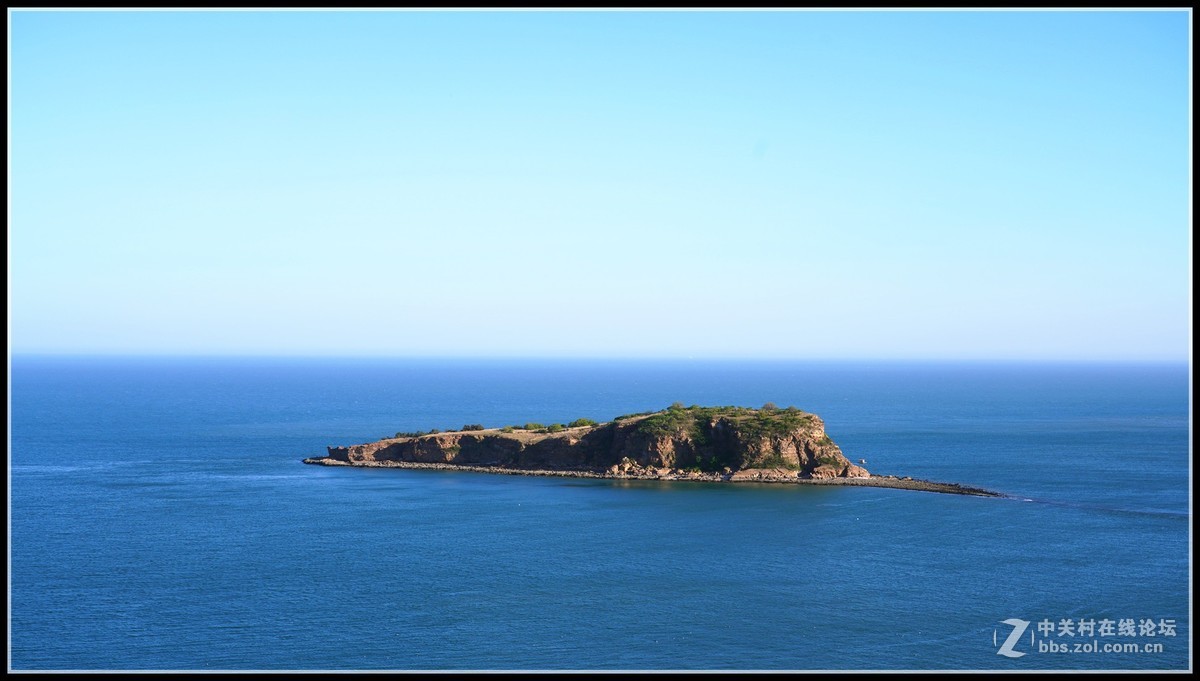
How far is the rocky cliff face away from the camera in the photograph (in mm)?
80125

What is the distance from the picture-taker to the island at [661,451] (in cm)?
7938

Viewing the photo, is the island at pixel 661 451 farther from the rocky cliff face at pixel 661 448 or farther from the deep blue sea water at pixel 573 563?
the deep blue sea water at pixel 573 563

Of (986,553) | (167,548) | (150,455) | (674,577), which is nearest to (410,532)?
(167,548)

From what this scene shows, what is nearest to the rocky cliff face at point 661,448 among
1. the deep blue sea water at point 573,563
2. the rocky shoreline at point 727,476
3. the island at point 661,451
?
the island at point 661,451

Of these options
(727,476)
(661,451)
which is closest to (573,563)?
(727,476)

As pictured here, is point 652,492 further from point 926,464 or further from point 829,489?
point 926,464

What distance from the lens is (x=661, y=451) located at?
82.2 m

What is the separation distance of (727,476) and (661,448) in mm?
5786

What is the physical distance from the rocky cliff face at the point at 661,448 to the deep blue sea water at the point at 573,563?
4069mm

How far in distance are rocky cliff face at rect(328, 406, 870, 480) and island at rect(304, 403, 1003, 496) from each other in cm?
→ 8

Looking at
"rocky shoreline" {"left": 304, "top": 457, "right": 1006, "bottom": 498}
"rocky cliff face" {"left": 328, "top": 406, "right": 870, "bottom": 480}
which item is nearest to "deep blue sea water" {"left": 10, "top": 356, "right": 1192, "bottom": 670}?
"rocky shoreline" {"left": 304, "top": 457, "right": 1006, "bottom": 498}

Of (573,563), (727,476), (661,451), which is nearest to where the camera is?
(573,563)

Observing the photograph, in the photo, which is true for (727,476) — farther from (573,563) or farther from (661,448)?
(573,563)

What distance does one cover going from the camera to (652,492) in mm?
74375
